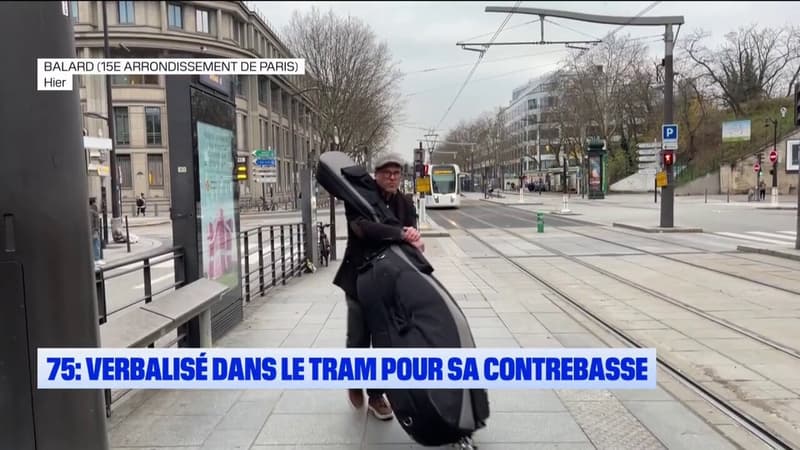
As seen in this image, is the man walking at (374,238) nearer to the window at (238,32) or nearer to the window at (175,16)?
the window at (238,32)

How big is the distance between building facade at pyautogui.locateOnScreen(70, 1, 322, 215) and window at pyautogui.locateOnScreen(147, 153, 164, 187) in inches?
3.1

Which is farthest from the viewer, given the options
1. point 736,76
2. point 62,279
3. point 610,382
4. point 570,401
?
point 736,76

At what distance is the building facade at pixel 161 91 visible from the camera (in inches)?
1430

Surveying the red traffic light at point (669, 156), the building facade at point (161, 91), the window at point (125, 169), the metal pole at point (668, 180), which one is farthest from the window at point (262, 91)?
the red traffic light at point (669, 156)

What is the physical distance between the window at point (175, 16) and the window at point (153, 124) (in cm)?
941

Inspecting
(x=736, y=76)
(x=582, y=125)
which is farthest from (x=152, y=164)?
(x=736, y=76)

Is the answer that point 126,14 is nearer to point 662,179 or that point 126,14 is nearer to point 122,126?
point 122,126

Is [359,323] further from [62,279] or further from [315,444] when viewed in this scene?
[62,279]

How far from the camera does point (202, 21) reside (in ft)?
142

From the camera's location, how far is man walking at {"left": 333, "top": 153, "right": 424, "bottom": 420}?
123 inches

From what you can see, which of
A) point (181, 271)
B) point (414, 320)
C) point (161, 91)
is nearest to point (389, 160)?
point (414, 320)

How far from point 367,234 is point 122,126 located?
50801 mm

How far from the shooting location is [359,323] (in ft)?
12.0

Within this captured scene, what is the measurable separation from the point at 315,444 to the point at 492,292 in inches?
221
